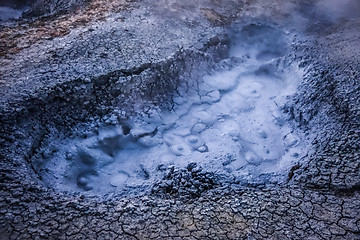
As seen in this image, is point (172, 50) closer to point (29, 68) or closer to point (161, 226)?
point (29, 68)

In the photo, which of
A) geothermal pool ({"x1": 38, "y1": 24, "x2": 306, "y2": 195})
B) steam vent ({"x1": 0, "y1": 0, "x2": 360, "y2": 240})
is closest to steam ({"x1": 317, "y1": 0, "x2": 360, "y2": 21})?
steam vent ({"x1": 0, "y1": 0, "x2": 360, "y2": 240})

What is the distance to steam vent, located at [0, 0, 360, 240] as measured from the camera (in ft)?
4.83

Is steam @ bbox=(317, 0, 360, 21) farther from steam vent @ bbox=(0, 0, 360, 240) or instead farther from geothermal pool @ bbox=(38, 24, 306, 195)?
geothermal pool @ bbox=(38, 24, 306, 195)

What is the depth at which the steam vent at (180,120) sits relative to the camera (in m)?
1.47

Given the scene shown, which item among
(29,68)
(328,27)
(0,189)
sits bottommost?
(0,189)

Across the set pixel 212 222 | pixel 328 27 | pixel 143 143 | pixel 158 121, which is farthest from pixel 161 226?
pixel 328 27

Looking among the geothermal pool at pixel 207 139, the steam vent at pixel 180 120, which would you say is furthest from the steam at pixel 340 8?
the geothermal pool at pixel 207 139

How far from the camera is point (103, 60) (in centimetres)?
242

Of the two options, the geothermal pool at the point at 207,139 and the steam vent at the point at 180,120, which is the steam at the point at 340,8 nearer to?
the steam vent at the point at 180,120

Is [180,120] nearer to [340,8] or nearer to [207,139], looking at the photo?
[207,139]

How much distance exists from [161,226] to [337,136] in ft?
4.26

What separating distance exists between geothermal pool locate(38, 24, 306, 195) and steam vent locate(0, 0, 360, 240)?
0.01m

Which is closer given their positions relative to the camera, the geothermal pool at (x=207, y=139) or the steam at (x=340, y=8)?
the geothermal pool at (x=207, y=139)

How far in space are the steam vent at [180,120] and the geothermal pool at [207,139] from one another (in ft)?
0.04
